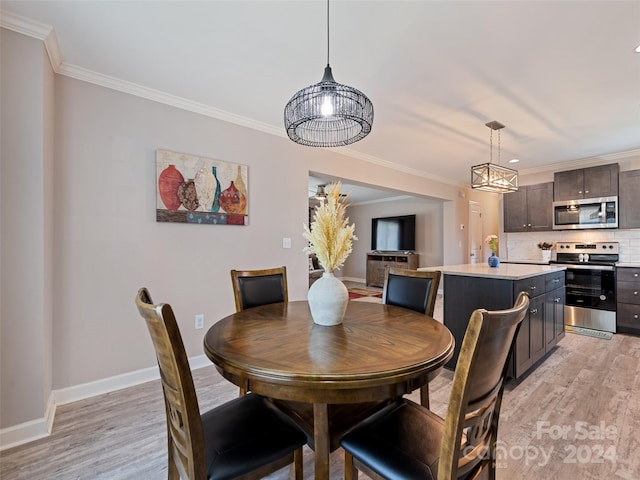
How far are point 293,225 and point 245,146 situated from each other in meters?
1.00

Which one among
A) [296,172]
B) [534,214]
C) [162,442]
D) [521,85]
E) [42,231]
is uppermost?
[521,85]

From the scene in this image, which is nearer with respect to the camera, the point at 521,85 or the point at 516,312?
the point at 516,312

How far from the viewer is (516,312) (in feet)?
2.95

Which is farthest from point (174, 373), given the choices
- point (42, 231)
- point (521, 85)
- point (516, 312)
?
point (521, 85)

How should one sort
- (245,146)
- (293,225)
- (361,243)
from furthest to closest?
(361,243)
(293,225)
(245,146)

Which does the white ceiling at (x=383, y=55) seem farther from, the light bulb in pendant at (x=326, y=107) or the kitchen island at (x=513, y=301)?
the kitchen island at (x=513, y=301)

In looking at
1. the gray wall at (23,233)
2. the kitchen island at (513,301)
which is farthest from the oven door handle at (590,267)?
the gray wall at (23,233)

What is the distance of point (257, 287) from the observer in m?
2.16

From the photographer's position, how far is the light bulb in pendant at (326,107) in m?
1.55

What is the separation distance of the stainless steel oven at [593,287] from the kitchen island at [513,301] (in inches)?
58.7

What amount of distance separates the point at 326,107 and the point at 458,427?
1.47 metres

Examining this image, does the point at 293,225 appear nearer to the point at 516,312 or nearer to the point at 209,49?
the point at 209,49

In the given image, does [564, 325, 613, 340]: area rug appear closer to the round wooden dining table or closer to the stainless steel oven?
the stainless steel oven

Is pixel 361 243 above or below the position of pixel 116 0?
below
